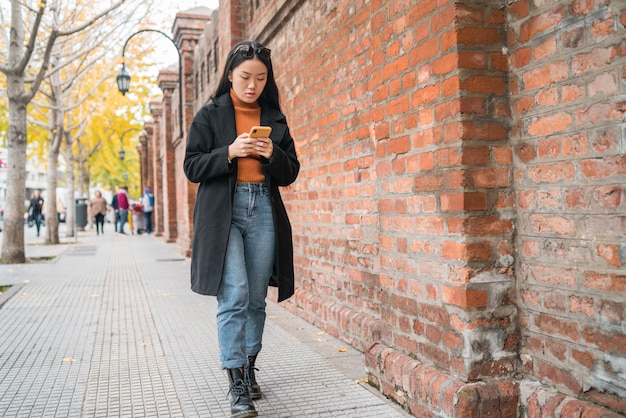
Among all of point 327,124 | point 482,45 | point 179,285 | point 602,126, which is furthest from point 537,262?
point 179,285

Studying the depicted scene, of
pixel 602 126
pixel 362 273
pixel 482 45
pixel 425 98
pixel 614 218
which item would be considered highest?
pixel 482 45

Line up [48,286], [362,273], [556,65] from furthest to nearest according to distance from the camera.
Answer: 1. [48,286]
2. [362,273]
3. [556,65]

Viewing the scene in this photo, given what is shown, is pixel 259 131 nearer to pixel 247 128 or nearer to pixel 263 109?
pixel 247 128

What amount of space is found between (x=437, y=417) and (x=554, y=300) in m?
0.82

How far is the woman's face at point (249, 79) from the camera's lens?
324cm

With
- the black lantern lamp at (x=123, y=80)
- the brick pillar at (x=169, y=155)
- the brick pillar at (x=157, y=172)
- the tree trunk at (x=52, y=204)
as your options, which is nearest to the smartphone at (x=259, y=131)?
the black lantern lamp at (x=123, y=80)

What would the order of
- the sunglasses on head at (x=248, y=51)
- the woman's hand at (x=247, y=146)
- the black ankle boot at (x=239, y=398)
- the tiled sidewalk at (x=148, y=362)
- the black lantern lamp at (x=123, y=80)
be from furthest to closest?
the black lantern lamp at (x=123, y=80) < the tiled sidewalk at (x=148, y=362) < the sunglasses on head at (x=248, y=51) < the woman's hand at (x=247, y=146) < the black ankle boot at (x=239, y=398)

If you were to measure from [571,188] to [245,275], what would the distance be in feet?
5.66

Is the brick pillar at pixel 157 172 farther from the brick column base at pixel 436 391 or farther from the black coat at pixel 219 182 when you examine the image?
the brick column base at pixel 436 391

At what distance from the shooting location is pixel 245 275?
3230 millimetres

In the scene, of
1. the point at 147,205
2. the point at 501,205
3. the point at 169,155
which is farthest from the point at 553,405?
the point at 147,205

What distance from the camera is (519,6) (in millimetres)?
2756

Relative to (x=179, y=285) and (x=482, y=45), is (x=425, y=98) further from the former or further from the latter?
(x=179, y=285)

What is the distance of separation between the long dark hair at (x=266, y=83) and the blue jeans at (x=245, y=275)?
55 centimetres
